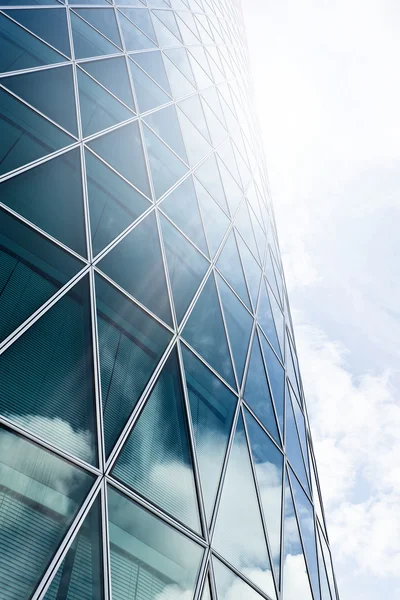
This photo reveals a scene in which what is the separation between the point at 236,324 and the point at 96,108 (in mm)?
7945

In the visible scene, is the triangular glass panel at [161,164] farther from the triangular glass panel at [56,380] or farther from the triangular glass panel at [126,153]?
the triangular glass panel at [56,380]

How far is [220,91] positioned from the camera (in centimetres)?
2645

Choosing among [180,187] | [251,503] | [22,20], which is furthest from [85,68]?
[251,503]

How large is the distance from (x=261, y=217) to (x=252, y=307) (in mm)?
10005

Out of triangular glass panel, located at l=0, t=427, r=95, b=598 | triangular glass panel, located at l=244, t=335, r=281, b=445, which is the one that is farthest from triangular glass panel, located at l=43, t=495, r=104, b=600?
triangular glass panel, located at l=244, t=335, r=281, b=445

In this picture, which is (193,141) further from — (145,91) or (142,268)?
(142,268)

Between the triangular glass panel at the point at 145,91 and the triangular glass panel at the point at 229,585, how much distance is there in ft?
46.2

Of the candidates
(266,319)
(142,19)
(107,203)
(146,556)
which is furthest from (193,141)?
(146,556)

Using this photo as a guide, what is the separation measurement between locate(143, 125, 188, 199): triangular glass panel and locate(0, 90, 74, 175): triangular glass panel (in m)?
3.35

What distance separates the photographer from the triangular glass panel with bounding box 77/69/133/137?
12578 millimetres

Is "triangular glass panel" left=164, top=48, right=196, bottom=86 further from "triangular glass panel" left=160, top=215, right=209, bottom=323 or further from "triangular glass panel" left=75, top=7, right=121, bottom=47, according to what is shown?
"triangular glass panel" left=160, top=215, right=209, bottom=323

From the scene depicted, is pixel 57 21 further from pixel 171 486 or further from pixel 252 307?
pixel 171 486

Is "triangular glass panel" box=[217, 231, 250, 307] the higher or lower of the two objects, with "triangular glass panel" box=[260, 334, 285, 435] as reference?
higher

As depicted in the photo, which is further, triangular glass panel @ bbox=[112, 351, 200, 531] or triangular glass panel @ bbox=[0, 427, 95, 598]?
triangular glass panel @ bbox=[112, 351, 200, 531]
